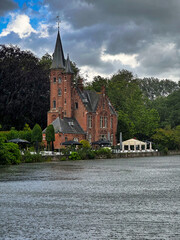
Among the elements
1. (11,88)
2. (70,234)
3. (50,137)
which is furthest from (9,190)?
(11,88)

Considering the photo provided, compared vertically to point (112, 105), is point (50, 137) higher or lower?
lower

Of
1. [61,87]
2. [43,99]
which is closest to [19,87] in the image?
[43,99]

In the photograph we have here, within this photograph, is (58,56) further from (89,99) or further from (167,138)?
(167,138)

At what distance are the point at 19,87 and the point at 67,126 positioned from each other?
11.6 metres

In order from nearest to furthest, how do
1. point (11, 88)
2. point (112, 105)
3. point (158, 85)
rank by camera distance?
point (11, 88) → point (112, 105) → point (158, 85)

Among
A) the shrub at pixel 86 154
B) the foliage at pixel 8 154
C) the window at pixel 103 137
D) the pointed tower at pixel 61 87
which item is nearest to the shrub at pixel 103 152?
the shrub at pixel 86 154

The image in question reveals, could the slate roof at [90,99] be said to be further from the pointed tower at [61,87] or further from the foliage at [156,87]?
the foliage at [156,87]

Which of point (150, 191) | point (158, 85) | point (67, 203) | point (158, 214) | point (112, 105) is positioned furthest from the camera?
point (158, 85)

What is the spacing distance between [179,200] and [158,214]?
421cm

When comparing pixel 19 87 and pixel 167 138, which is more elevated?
pixel 19 87

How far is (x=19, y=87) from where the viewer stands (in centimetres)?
8625

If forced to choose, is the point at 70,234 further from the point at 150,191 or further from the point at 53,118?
the point at 53,118

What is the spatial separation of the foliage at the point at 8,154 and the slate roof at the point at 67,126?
3029 centimetres

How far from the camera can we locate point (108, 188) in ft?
88.1
